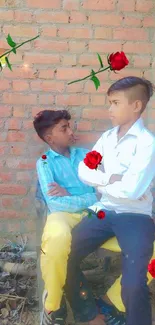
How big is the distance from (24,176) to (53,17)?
45.5 inches

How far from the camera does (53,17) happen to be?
3762 mm

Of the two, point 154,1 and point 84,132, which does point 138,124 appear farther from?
point 154,1

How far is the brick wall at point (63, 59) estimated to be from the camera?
12.3 ft

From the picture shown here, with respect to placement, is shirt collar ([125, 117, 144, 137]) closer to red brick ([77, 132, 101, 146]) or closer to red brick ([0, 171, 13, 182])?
red brick ([77, 132, 101, 146])

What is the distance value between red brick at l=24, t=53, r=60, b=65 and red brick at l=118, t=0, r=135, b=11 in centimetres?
56

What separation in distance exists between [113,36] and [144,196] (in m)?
1.28

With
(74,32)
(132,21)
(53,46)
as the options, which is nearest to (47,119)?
(53,46)

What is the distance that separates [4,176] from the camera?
13.0 ft

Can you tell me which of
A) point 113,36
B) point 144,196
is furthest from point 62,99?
point 144,196

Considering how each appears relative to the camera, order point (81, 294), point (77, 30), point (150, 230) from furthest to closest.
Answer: point (77, 30) < point (81, 294) < point (150, 230)

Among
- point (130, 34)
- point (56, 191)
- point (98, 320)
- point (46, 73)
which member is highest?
point (130, 34)

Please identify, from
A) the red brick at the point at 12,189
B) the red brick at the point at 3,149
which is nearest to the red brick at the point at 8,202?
the red brick at the point at 12,189

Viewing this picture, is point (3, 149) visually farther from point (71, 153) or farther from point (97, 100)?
point (97, 100)

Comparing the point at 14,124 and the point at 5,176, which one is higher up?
the point at 14,124
